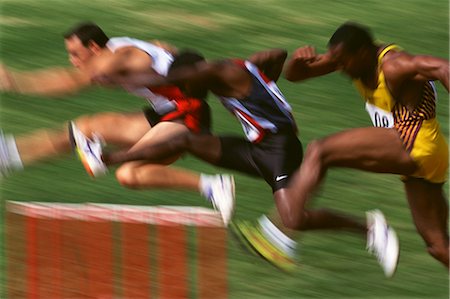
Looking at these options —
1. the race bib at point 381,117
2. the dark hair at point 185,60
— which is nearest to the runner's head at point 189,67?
the dark hair at point 185,60

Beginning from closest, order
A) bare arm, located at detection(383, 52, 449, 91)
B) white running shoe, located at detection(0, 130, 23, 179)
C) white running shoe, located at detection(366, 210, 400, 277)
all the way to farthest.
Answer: bare arm, located at detection(383, 52, 449, 91), white running shoe, located at detection(366, 210, 400, 277), white running shoe, located at detection(0, 130, 23, 179)

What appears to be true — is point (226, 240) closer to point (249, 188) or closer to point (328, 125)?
point (249, 188)

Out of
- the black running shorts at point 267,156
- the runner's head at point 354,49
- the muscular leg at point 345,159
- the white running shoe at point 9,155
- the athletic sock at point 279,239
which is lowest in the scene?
the white running shoe at point 9,155

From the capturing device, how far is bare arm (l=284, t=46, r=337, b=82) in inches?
442

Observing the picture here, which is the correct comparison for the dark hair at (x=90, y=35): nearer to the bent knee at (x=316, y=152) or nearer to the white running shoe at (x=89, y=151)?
the white running shoe at (x=89, y=151)

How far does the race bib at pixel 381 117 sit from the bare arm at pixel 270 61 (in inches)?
38.1

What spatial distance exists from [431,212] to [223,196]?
5.49ft

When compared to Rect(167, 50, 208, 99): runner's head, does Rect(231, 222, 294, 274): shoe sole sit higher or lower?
lower

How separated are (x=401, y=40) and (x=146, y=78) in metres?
Result: 7.61

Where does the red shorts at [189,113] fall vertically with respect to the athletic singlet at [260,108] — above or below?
below

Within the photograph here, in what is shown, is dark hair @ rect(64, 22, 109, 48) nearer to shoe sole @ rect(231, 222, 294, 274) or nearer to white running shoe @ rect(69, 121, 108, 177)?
white running shoe @ rect(69, 121, 108, 177)

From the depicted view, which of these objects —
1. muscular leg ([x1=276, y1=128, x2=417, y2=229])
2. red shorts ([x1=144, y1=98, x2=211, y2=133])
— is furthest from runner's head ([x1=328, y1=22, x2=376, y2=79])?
red shorts ([x1=144, y1=98, x2=211, y2=133])

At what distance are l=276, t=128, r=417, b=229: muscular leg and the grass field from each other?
192cm

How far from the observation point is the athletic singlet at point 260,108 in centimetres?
1134
